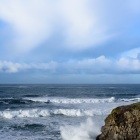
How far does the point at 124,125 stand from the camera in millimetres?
17875

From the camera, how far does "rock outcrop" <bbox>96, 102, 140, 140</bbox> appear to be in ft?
57.8

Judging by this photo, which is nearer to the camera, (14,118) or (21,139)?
(21,139)

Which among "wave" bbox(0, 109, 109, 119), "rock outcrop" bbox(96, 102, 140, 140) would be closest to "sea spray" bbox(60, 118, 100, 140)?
"rock outcrop" bbox(96, 102, 140, 140)

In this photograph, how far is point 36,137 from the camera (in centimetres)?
2423

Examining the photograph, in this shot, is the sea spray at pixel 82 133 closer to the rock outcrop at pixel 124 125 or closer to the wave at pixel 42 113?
the rock outcrop at pixel 124 125

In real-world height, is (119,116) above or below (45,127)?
above

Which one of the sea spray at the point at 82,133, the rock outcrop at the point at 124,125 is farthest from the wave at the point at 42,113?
the rock outcrop at the point at 124,125

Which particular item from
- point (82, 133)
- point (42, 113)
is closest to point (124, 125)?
point (82, 133)

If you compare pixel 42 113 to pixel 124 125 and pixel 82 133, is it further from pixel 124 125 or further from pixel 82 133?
pixel 124 125

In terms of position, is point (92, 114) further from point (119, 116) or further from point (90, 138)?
point (119, 116)

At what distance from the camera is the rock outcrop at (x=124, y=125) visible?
57.8 ft

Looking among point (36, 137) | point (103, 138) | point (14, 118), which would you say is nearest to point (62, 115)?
point (14, 118)

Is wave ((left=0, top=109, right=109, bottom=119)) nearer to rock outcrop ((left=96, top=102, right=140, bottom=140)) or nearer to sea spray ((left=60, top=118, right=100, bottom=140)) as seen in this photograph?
sea spray ((left=60, top=118, right=100, bottom=140))

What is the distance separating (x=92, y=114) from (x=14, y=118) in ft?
31.6
